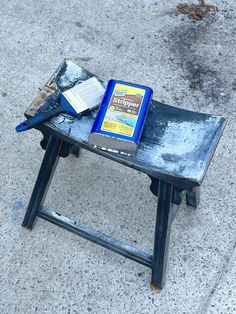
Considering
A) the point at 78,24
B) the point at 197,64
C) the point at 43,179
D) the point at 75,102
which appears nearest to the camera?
the point at 75,102

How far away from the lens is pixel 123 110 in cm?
191

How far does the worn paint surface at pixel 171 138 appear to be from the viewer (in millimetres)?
1880

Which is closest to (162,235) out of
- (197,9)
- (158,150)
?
(158,150)

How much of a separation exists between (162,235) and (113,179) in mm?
557

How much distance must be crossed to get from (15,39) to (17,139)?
2.50 feet

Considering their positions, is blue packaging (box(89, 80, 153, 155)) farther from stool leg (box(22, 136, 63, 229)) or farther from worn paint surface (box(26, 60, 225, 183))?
A: stool leg (box(22, 136, 63, 229))

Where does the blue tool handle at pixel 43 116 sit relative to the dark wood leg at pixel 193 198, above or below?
above

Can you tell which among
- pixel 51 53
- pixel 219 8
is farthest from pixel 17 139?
pixel 219 8

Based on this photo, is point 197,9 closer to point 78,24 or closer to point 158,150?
point 78,24

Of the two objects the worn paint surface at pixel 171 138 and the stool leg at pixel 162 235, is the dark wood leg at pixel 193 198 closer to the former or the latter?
the stool leg at pixel 162 235

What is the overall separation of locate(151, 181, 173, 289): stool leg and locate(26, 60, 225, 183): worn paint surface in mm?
107

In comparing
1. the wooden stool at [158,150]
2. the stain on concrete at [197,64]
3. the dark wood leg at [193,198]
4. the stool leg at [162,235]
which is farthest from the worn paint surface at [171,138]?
the stain on concrete at [197,64]

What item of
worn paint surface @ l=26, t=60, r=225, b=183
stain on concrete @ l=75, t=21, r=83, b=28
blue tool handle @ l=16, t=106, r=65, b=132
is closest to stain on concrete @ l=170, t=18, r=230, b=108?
stain on concrete @ l=75, t=21, r=83, b=28

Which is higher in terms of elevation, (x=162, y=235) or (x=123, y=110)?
(x=123, y=110)
